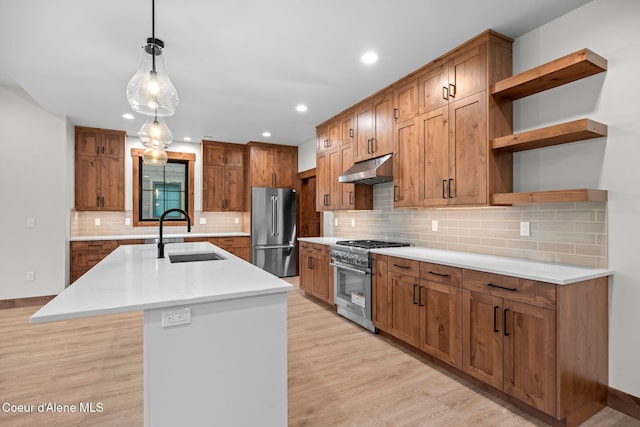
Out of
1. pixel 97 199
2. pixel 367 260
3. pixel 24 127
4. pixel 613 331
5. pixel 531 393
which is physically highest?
pixel 24 127

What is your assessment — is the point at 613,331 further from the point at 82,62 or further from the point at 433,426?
the point at 82,62

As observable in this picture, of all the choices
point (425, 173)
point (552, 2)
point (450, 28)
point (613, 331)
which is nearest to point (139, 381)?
point (425, 173)

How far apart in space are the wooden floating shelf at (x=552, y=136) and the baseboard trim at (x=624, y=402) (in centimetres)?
168

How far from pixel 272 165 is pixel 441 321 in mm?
4689

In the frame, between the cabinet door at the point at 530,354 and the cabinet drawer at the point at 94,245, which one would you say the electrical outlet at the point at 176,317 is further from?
the cabinet drawer at the point at 94,245

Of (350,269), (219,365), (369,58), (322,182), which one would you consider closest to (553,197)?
(369,58)

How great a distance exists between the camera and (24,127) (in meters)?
4.41

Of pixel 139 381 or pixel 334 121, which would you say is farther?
pixel 334 121

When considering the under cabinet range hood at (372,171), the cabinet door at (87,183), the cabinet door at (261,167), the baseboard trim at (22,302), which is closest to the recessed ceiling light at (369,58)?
the under cabinet range hood at (372,171)

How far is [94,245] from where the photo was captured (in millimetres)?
4984

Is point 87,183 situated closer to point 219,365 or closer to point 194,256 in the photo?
point 194,256

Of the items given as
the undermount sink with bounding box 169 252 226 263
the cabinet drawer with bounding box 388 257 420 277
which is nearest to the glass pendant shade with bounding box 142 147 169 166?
the undermount sink with bounding box 169 252 226 263

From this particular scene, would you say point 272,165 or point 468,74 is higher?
point 468,74

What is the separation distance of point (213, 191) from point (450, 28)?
5.01m
